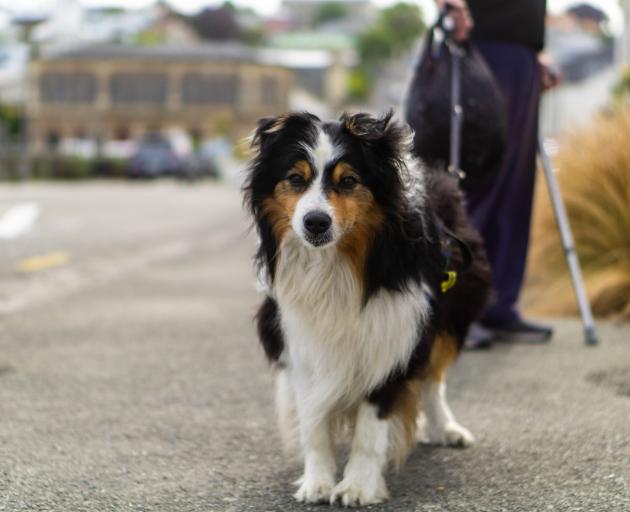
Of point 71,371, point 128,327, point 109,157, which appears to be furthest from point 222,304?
point 109,157

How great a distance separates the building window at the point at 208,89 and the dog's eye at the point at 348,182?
10384cm

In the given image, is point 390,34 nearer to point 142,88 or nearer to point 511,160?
point 142,88

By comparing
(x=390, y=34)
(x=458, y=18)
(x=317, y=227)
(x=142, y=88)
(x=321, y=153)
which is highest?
(x=458, y=18)

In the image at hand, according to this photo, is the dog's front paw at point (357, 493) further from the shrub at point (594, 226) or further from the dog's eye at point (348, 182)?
the shrub at point (594, 226)

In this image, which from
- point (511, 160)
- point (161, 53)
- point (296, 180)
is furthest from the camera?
point (161, 53)

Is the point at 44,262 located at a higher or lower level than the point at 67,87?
higher

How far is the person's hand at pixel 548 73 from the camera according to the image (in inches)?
252

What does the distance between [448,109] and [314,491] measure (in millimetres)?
2436

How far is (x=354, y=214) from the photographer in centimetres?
361

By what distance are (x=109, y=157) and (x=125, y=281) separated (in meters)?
37.6

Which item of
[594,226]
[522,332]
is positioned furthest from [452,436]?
[594,226]

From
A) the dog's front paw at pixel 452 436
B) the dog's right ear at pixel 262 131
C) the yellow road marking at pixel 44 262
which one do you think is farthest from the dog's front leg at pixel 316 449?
the yellow road marking at pixel 44 262

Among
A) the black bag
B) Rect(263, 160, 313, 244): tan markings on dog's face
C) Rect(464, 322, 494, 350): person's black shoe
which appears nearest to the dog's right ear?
Rect(263, 160, 313, 244): tan markings on dog's face

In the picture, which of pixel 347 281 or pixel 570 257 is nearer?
pixel 347 281
